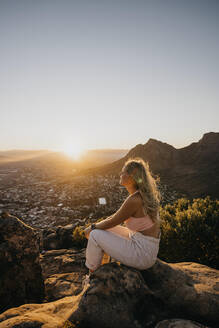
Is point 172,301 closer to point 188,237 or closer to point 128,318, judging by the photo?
point 128,318

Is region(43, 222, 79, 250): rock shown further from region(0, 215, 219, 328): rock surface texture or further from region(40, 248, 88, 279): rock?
region(0, 215, 219, 328): rock surface texture

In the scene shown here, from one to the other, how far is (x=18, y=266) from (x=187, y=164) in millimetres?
18884

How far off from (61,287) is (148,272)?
7.57ft

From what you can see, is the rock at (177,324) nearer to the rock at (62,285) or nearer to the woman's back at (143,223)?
the woman's back at (143,223)

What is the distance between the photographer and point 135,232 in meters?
3.12

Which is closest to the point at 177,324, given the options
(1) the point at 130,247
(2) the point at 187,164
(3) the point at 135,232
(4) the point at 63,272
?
(1) the point at 130,247

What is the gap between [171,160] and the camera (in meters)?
20.8

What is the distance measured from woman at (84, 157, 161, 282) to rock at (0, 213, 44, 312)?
1.57 metres

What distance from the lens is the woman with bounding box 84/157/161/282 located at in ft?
9.78

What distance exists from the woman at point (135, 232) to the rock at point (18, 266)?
5.15 feet

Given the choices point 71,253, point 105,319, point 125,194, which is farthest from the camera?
point 125,194

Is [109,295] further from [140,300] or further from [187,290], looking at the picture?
[187,290]

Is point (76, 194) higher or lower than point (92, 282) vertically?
lower

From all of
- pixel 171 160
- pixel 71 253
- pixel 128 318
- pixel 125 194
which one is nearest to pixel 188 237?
pixel 128 318
